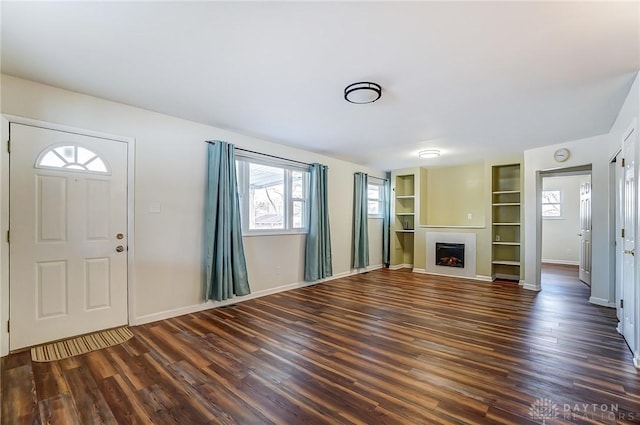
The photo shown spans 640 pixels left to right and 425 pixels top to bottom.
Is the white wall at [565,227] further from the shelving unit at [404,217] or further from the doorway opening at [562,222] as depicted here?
the shelving unit at [404,217]

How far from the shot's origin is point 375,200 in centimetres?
743

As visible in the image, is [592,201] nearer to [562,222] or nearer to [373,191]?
[373,191]

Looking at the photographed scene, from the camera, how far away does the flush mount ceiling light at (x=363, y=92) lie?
2762mm

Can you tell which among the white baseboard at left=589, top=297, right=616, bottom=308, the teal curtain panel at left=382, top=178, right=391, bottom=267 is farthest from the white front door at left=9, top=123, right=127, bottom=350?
the white baseboard at left=589, top=297, right=616, bottom=308

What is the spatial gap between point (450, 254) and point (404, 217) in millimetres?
1611

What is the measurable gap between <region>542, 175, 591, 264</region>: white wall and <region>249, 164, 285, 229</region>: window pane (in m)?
7.45

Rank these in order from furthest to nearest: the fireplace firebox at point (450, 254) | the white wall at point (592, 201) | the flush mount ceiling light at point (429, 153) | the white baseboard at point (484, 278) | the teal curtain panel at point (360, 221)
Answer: the teal curtain panel at point (360, 221), the fireplace firebox at point (450, 254), the white baseboard at point (484, 278), the flush mount ceiling light at point (429, 153), the white wall at point (592, 201)

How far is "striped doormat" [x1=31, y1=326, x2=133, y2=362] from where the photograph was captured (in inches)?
104

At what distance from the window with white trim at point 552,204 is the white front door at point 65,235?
32.5ft

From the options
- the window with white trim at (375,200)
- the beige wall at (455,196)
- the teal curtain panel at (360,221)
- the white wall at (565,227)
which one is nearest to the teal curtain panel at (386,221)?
the window with white trim at (375,200)

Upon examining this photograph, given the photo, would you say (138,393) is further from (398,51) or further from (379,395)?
(398,51)

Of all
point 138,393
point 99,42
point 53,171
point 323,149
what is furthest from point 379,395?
point 323,149

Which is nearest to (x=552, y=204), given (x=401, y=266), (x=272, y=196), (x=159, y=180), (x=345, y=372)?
(x=401, y=266)

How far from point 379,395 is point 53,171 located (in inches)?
142
